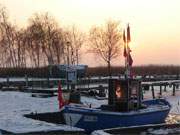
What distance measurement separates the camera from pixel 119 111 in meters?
24.7

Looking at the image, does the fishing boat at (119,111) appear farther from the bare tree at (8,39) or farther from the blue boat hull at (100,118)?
the bare tree at (8,39)

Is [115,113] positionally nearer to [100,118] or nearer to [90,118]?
[100,118]

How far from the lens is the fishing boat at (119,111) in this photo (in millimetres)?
24031

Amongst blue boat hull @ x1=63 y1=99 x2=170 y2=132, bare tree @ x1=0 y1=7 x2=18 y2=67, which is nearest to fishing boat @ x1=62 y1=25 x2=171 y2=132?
blue boat hull @ x1=63 y1=99 x2=170 y2=132

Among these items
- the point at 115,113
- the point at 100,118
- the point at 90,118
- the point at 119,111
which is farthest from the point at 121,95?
the point at 90,118

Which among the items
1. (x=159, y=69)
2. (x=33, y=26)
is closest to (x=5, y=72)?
(x=33, y=26)

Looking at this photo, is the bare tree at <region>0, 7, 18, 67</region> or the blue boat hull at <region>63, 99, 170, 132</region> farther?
the bare tree at <region>0, 7, 18, 67</region>

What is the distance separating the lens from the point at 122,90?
977 inches

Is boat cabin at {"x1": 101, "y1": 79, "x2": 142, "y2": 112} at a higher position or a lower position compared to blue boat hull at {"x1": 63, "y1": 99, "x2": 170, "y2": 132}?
higher

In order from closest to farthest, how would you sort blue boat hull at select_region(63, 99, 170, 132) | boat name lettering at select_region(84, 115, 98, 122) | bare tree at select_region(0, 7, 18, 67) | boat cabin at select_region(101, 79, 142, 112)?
blue boat hull at select_region(63, 99, 170, 132) → boat name lettering at select_region(84, 115, 98, 122) → boat cabin at select_region(101, 79, 142, 112) → bare tree at select_region(0, 7, 18, 67)

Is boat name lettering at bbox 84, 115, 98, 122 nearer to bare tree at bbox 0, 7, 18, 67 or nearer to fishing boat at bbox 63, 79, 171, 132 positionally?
fishing boat at bbox 63, 79, 171, 132

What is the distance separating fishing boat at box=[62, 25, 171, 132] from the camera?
78.8 feet

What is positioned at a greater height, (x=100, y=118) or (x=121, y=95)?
(x=121, y=95)

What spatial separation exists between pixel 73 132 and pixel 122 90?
23.8 feet
